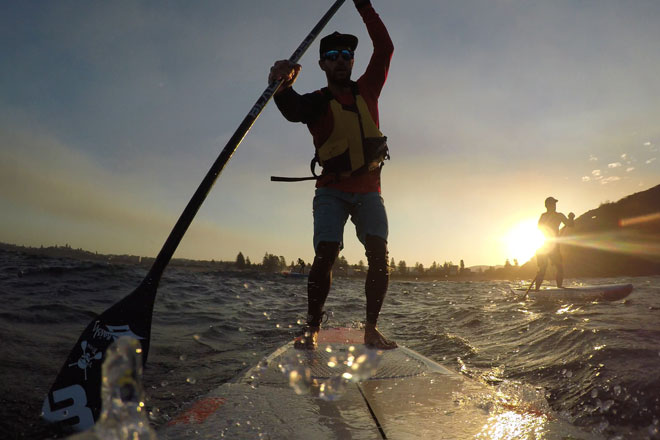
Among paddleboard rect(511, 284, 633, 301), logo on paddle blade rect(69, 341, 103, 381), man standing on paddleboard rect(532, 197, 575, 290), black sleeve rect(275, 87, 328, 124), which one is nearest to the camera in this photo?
logo on paddle blade rect(69, 341, 103, 381)

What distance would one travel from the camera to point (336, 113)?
298cm

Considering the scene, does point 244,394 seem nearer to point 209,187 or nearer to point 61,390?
point 61,390

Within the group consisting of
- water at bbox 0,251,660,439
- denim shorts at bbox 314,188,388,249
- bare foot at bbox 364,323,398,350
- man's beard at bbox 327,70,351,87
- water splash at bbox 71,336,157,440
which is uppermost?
man's beard at bbox 327,70,351,87

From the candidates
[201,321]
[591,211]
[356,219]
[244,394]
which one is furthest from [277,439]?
[591,211]

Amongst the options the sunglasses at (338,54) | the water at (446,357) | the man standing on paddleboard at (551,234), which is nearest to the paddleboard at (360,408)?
the water at (446,357)

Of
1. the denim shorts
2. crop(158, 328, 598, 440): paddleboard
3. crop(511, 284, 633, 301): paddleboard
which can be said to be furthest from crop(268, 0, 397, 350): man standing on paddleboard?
crop(511, 284, 633, 301): paddleboard

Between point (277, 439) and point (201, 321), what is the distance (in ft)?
16.6

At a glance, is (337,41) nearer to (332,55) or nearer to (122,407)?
(332,55)

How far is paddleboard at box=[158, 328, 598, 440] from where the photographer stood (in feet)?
4.56

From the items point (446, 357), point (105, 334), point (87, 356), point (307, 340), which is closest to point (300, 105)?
point (307, 340)

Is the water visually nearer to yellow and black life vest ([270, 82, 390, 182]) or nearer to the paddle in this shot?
the paddle

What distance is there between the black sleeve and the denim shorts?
58 cm

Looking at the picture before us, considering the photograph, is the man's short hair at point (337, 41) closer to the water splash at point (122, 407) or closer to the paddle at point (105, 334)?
the paddle at point (105, 334)

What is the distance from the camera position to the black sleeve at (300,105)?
9.33ft
